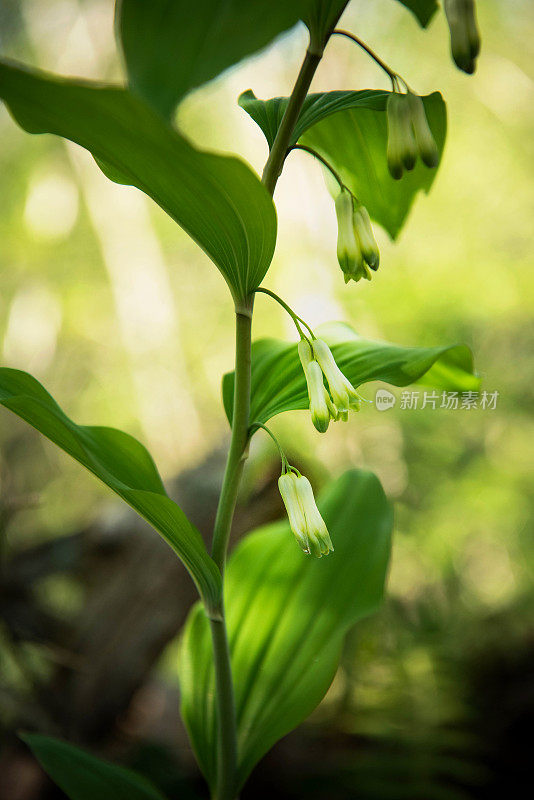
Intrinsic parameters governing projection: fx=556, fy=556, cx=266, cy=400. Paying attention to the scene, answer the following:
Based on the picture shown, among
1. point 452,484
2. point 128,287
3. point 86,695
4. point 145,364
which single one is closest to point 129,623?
point 86,695

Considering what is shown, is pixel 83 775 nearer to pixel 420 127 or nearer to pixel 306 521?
pixel 306 521

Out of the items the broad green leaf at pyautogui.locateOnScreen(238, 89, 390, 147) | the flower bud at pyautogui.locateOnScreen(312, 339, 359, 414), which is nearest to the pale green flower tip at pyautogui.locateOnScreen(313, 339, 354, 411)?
the flower bud at pyautogui.locateOnScreen(312, 339, 359, 414)

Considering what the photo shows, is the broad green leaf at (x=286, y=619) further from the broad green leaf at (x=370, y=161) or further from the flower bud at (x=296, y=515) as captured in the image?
the broad green leaf at (x=370, y=161)

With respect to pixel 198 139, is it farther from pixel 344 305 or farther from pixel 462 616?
pixel 462 616

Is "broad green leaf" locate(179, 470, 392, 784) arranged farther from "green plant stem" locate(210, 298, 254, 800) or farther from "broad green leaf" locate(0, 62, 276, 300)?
"broad green leaf" locate(0, 62, 276, 300)

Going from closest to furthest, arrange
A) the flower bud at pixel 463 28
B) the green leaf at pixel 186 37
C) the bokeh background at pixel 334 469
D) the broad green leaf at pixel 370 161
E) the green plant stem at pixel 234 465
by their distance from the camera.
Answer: the green leaf at pixel 186 37 < the flower bud at pixel 463 28 < the green plant stem at pixel 234 465 < the broad green leaf at pixel 370 161 < the bokeh background at pixel 334 469

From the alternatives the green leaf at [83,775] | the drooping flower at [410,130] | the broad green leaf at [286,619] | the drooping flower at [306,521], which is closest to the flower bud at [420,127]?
the drooping flower at [410,130]
